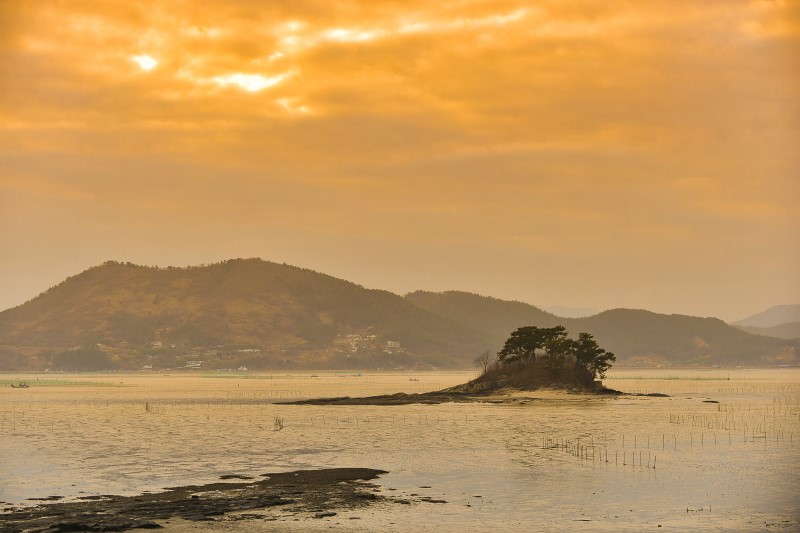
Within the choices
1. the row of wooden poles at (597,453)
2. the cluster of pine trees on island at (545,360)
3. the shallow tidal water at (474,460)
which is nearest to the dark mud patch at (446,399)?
the cluster of pine trees on island at (545,360)

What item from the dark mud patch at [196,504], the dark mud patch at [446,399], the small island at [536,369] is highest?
the small island at [536,369]

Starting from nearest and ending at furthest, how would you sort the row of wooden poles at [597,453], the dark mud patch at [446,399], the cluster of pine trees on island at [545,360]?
1. the row of wooden poles at [597,453]
2. the dark mud patch at [446,399]
3. the cluster of pine trees on island at [545,360]

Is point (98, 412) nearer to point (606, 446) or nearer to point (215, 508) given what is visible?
point (606, 446)

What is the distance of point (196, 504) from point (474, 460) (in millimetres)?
26023

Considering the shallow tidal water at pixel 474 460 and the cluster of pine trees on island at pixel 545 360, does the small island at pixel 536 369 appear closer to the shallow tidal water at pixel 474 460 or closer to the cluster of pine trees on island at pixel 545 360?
the cluster of pine trees on island at pixel 545 360

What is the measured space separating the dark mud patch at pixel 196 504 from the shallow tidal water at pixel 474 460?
1.99 meters

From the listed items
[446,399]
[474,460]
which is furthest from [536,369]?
[474,460]

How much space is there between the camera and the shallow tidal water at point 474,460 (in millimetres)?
43812

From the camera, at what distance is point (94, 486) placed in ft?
173

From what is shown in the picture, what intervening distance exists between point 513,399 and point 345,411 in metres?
36.7

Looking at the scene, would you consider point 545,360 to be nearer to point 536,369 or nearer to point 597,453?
point 536,369

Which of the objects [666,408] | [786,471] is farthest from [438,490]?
[666,408]

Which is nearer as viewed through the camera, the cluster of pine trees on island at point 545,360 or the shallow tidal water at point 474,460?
the shallow tidal water at point 474,460

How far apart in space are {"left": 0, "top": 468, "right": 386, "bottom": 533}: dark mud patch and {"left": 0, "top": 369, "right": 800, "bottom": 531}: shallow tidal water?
1992mm
